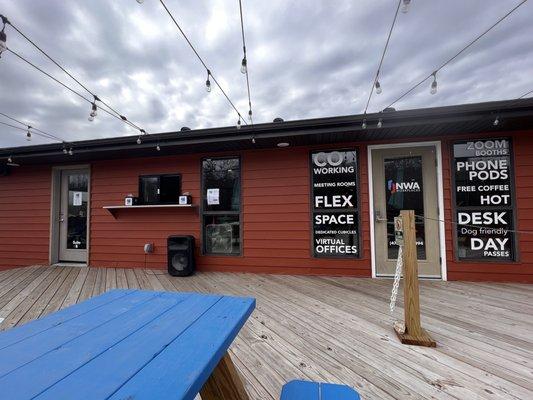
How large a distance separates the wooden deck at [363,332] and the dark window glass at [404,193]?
63 cm

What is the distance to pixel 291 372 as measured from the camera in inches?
67.3

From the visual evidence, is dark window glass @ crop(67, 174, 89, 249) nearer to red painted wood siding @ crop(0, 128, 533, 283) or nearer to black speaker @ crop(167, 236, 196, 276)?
red painted wood siding @ crop(0, 128, 533, 283)

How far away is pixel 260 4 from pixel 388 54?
1775 millimetres

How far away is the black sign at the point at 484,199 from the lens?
3.75 metres

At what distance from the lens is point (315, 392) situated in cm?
112

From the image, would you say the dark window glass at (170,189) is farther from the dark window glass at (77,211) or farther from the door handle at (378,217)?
the door handle at (378,217)

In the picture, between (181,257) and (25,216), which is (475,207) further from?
(25,216)

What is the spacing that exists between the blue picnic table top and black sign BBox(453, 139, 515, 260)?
4.04 metres

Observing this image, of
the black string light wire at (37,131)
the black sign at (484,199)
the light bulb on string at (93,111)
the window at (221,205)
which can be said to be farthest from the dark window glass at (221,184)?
the black sign at (484,199)

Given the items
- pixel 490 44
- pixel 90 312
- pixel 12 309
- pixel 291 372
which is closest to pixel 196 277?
pixel 12 309

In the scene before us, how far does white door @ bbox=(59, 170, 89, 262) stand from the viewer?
5.46 m

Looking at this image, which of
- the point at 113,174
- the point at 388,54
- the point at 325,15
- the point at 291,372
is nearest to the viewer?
the point at 291,372

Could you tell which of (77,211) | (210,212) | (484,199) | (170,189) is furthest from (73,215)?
(484,199)

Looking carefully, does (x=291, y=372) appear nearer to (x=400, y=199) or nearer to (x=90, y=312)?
(x=90, y=312)
